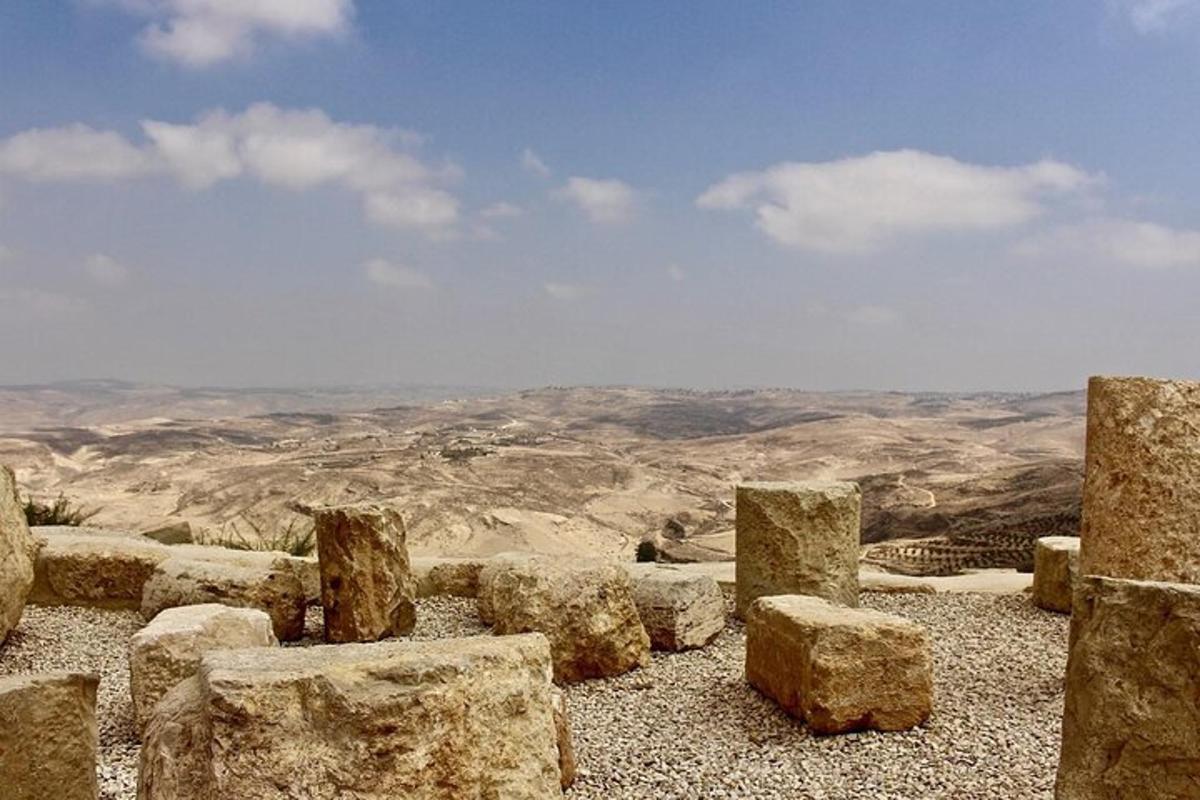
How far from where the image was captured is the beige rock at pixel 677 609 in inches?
315

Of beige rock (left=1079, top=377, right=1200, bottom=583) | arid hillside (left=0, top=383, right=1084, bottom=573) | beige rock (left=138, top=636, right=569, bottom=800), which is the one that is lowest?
arid hillside (left=0, top=383, right=1084, bottom=573)

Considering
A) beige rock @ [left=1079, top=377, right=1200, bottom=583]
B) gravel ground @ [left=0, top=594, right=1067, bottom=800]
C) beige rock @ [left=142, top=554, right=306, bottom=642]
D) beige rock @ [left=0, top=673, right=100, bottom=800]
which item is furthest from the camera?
beige rock @ [left=142, top=554, right=306, bottom=642]

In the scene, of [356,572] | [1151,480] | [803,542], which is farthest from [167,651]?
[1151,480]

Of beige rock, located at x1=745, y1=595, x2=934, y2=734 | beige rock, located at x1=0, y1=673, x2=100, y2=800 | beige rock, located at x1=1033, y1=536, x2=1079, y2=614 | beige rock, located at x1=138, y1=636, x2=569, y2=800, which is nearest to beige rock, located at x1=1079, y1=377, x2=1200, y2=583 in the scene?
beige rock, located at x1=745, y1=595, x2=934, y2=734

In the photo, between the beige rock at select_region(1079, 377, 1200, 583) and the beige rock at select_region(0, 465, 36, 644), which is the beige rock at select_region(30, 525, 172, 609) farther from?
the beige rock at select_region(1079, 377, 1200, 583)

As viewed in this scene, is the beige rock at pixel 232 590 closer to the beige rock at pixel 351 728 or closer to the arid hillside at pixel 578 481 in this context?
the beige rock at pixel 351 728

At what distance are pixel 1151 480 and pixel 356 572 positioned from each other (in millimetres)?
6023

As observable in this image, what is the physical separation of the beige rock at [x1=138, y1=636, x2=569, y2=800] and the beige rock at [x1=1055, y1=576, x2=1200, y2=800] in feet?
7.26

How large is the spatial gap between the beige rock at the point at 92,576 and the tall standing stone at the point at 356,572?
2.30 meters

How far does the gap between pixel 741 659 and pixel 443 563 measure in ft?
12.0

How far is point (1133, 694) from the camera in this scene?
3754 millimetres

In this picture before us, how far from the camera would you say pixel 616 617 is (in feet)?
24.3

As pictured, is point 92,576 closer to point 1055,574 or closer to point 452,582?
point 452,582

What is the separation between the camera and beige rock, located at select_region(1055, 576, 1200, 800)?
3.65 meters
